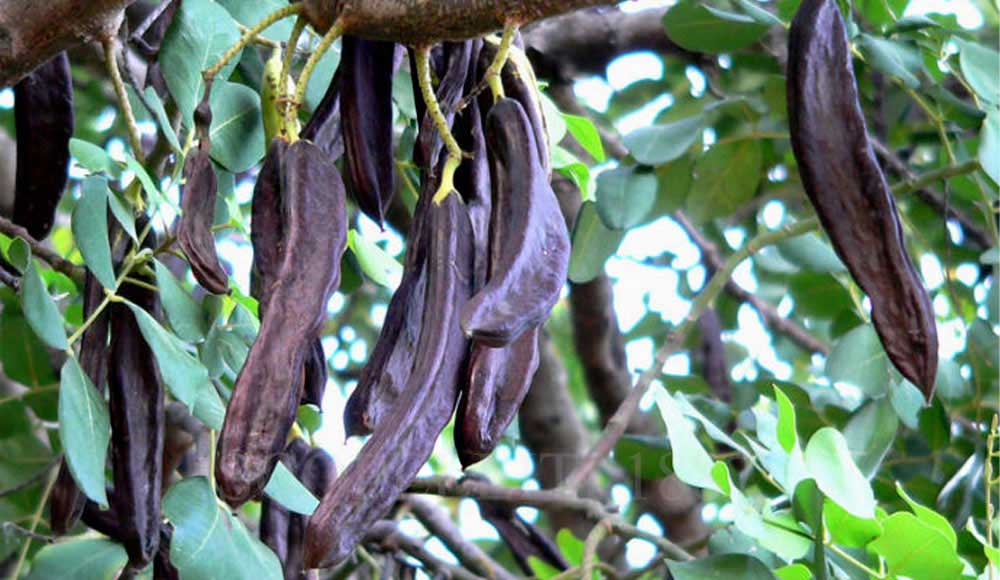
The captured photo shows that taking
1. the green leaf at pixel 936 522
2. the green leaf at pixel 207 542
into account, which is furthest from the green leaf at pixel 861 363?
the green leaf at pixel 207 542

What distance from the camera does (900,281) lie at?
2.61 ft

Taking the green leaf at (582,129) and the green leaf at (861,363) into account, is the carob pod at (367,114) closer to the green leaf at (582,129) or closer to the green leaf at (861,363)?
the green leaf at (582,129)

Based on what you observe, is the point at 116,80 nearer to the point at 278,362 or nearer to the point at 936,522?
the point at 278,362

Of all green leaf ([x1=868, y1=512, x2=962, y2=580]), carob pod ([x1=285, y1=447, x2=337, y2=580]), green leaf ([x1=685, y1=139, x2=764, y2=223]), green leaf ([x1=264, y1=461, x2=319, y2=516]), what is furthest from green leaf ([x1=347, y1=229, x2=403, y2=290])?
green leaf ([x1=685, y1=139, x2=764, y2=223])

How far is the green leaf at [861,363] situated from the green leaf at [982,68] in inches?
10.5

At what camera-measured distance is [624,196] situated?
62.2 inches

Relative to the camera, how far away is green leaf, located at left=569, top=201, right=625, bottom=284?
162cm

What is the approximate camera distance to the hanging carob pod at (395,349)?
82 cm

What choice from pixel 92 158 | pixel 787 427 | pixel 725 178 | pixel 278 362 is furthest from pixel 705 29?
pixel 278 362

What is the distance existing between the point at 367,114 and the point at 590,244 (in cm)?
76

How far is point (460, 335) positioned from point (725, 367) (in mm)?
1511

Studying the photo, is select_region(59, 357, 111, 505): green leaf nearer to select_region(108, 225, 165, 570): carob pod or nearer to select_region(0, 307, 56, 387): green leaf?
select_region(108, 225, 165, 570): carob pod

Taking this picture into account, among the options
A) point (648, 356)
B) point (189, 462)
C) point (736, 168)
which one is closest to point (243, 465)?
point (189, 462)

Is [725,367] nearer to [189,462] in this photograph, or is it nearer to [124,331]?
[189,462]
